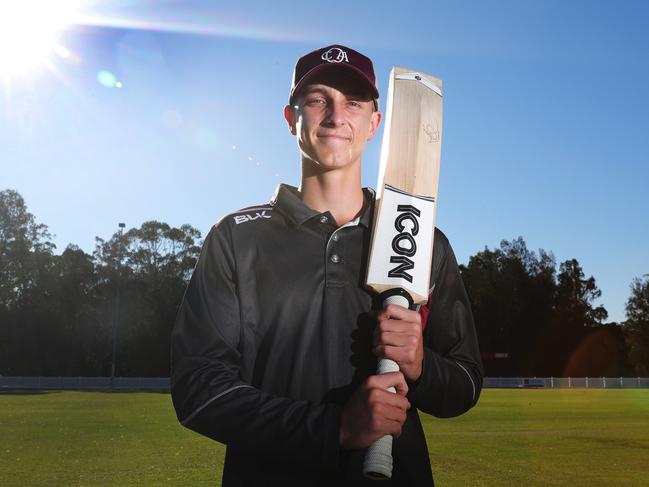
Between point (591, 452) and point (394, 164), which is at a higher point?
point (394, 164)

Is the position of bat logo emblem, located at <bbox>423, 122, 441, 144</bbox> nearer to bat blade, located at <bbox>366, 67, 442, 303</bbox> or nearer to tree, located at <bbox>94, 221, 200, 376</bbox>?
bat blade, located at <bbox>366, 67, 442, 303</bbox>

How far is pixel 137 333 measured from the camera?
167 ft

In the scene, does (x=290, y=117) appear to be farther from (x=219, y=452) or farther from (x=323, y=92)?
(x=219, y=452)

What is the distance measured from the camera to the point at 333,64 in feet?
7.62

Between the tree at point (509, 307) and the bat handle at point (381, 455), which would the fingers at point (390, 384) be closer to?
the bat handle at point (381, 455)

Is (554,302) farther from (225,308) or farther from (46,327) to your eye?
(225,308)

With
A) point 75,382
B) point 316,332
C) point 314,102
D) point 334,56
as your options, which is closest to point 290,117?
point 314,102

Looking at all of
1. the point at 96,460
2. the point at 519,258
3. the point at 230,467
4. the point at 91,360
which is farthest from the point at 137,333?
the point at 230,467

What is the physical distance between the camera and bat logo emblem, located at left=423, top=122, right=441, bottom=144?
2430 millimetres

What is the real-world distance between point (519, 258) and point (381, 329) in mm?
68562

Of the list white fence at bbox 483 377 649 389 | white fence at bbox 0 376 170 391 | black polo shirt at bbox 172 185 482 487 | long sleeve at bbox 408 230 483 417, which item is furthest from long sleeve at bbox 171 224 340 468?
white fence at bbox 483 377 649 389

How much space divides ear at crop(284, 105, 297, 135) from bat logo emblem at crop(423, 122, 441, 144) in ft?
1.40

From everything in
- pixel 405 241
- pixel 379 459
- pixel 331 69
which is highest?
pixel 331 69

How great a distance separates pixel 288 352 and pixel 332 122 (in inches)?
28.2
